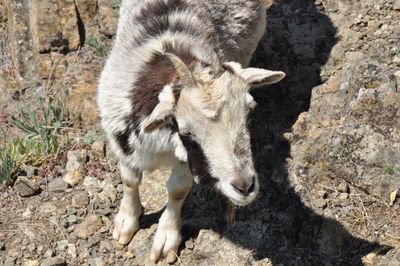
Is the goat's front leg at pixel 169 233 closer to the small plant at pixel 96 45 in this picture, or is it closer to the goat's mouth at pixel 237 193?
the goat's mouth at pixel 237 193

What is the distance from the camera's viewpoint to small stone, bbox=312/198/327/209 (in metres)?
5.05

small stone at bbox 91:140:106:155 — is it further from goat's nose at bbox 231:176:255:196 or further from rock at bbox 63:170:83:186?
goat's nose at bbox 231:176:255:196

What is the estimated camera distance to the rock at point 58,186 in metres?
5.45

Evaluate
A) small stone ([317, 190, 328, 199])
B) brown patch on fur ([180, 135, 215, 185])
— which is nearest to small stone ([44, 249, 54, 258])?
brown patch on fur ([180, 135, 215, 185])

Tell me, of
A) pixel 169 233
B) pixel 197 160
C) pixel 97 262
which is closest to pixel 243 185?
pixel 197 160

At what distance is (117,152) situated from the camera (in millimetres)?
4559

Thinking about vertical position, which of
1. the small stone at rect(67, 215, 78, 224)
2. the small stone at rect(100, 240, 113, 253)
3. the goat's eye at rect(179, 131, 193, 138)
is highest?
the goat's eye at rect(179, 131, 193, 138)

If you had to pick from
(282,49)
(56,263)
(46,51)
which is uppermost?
(282,49)

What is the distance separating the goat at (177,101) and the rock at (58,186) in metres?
0.59

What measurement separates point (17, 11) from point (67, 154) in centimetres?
169

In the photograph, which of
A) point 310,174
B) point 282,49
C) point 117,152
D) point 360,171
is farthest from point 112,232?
point 282,49

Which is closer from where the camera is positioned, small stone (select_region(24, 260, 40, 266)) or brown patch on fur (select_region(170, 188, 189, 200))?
brown patch on fur (select_region(170, 188, 189, 200))

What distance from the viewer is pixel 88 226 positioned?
516 centimetres

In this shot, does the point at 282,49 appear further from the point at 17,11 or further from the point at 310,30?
the point at 17,11
